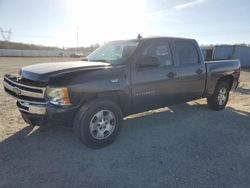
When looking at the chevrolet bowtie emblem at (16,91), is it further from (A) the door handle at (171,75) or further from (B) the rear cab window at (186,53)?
(B) the rear cab window at (186,53)

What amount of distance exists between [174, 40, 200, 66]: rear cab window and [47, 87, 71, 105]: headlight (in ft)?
9.02

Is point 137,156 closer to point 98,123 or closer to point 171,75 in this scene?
point 98,123

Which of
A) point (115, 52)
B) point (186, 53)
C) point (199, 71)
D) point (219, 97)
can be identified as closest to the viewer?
point (115, 52)

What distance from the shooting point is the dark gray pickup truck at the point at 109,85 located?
3.60 m

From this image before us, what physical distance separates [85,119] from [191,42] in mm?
3424

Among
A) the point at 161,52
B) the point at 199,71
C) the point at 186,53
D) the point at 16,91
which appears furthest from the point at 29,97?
the point at 199,71

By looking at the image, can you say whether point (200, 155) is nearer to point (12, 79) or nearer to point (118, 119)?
point (118, 119)

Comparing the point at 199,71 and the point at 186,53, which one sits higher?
the point at 186,53

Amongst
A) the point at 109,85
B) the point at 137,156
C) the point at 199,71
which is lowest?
the point at 137,156

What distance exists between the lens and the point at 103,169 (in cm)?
340

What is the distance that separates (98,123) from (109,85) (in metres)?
0.67

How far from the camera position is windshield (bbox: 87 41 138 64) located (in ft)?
14.6

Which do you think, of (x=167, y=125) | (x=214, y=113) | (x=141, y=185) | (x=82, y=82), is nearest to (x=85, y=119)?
(x=82, y=82)

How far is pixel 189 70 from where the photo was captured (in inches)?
210
